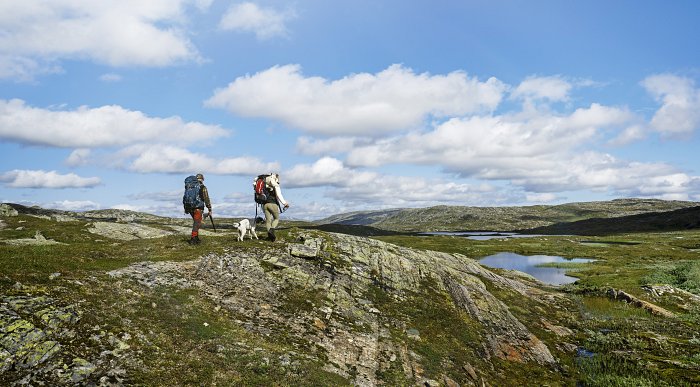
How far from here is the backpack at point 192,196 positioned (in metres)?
23.5

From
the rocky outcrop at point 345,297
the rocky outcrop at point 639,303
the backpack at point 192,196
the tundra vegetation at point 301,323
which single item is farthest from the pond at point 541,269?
the backpack at point 192,196

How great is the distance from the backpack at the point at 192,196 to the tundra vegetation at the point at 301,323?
2.58m

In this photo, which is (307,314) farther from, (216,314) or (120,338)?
(120,338)

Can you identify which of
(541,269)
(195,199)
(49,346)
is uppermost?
(195,199)

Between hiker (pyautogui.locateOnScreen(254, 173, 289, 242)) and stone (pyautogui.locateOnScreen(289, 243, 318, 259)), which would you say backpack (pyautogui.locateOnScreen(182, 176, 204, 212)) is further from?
stone (pyautogui.locateOnScreen(289, 243, 318, 259))

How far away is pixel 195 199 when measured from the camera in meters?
23.5

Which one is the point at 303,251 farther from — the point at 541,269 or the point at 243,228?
the point at 541,269

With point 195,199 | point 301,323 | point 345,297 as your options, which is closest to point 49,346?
point 301,323

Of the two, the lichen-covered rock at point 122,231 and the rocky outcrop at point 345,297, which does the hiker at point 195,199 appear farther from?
the lichen-covered rock at point 122,231

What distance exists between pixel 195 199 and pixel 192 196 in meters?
0.27

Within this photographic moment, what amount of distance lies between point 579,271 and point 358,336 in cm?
6946

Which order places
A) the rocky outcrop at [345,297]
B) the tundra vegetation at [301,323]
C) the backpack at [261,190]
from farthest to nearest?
the backpack at [261,190], the rocky outcrop at [345,297], the tundra vegetation at [301,323]

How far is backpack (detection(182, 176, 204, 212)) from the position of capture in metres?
Result: 23.5

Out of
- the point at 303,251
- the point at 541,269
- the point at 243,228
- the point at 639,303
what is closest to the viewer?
the point at 303,251
